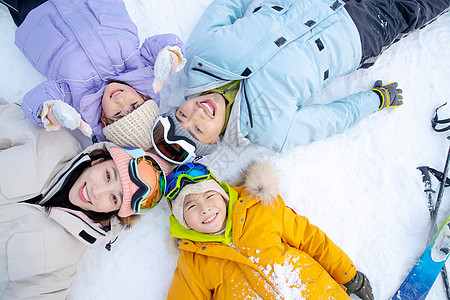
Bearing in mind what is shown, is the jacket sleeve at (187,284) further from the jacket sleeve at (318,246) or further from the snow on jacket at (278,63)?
the snow on jacket at (278,63)

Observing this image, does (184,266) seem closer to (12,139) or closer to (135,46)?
(12,139)

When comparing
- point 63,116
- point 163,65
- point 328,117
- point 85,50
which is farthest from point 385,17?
point 63,116

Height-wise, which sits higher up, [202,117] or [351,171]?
[202,117]

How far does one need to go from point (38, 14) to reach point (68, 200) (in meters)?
1.16

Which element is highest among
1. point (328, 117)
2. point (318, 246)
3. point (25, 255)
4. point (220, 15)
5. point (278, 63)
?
point (220, 15)

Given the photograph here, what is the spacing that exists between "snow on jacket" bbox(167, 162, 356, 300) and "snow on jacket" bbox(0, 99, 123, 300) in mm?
520

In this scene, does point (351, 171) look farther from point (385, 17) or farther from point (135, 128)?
point (135, 128)

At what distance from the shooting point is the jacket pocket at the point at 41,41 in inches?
70.9

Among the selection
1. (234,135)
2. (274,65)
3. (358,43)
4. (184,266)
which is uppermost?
(358,43)

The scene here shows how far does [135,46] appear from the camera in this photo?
1.92 meters

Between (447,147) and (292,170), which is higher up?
(447,147)

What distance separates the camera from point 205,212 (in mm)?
1597

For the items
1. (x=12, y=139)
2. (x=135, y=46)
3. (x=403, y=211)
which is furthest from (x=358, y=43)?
(x=12, y=139)

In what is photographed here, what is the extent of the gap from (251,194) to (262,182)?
0.32 ft
